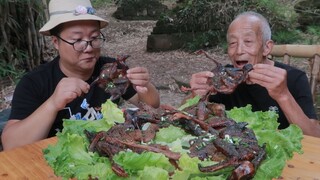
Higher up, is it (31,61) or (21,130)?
(21,130)

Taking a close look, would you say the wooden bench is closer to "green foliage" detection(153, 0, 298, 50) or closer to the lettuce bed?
the lettuce bed

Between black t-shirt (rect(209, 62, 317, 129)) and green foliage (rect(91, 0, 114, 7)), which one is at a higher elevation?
black t-shirt (rect(209, 62, 317, 129))

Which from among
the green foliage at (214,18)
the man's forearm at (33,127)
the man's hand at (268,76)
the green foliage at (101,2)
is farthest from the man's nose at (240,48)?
the green foliage at (101,2)

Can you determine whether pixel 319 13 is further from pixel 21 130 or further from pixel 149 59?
pixel 21 130

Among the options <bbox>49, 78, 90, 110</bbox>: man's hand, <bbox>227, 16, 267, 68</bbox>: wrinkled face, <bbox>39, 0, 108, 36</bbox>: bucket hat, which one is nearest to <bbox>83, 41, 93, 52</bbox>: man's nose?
<bbox>39, 0, 108, 36</bbox>: bucket hat

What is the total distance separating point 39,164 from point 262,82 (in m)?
1.17

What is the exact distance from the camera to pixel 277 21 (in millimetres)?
8805

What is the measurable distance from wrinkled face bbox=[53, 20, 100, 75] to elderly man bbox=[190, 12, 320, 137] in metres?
0.65

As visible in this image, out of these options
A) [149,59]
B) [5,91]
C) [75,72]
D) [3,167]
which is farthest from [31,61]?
[3,167]

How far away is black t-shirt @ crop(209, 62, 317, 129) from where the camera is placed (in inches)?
103

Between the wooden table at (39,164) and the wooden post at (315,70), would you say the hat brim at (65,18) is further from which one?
the wooden post at (315,70)

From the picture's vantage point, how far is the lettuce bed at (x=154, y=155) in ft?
4.45

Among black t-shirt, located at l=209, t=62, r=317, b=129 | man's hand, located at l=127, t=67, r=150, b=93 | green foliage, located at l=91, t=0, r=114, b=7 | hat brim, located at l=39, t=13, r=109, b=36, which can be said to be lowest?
green foliage, located at l=91, t=0, r=114, b=7

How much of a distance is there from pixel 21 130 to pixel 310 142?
1.58 metres
